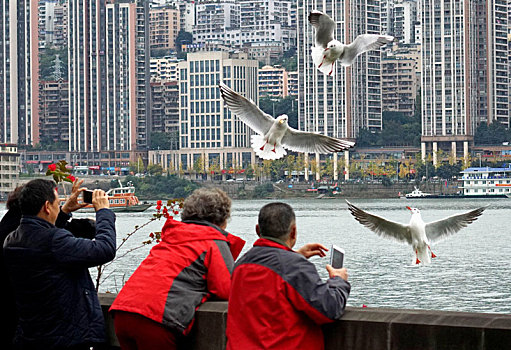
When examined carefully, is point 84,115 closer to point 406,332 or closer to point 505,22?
point 505,22

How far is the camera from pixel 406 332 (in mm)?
3381

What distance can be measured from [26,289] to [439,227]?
169 inches

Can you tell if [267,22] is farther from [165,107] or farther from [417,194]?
[417,194]

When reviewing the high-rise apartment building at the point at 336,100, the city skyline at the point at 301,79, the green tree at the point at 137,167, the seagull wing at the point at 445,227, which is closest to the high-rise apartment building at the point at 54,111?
the city skyline at the point at 301,79

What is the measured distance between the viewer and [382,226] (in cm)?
659

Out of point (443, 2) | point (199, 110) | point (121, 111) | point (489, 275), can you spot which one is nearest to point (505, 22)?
point (443, 2)

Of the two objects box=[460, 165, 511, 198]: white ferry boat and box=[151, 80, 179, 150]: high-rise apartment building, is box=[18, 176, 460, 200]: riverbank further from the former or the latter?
box=[151, 80, 179, 150]: high-rise apartment building

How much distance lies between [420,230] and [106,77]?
114682mm

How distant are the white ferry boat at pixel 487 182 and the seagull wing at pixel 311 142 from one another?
256 feet

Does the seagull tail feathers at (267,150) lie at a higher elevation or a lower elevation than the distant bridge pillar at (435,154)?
lower

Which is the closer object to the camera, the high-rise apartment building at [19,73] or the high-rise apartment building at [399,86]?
the high-rise apartment building at [19,73]

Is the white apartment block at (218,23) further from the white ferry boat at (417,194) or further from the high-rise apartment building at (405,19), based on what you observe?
the white ferry boat at (417,194)

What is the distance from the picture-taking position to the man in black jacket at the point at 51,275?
3.67 metres

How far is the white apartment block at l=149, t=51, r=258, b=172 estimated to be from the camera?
10669 cm
